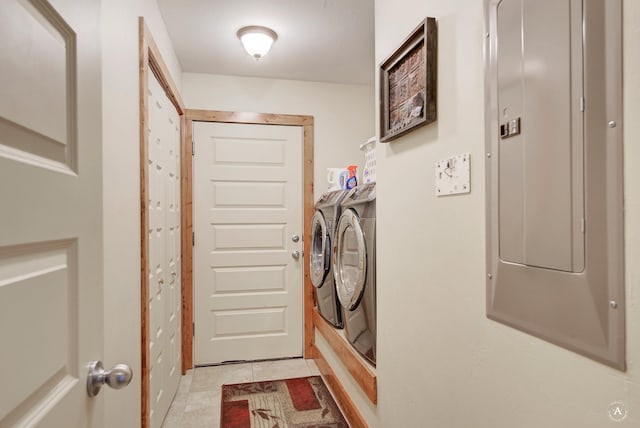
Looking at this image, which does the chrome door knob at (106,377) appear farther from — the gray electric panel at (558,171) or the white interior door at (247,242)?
the white interior door at (247,242)

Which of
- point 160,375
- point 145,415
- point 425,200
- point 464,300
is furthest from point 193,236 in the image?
point 464,300

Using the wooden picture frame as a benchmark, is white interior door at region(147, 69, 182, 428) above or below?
below

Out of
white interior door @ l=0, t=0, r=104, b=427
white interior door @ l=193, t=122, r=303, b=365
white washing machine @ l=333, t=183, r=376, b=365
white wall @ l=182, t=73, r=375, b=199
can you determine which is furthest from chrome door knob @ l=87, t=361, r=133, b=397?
white wall @ l=182, t=73, r=375, b=199

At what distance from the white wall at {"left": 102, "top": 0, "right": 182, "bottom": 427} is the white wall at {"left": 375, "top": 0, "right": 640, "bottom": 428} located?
3.44 ft

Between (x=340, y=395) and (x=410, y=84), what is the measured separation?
1861 mm

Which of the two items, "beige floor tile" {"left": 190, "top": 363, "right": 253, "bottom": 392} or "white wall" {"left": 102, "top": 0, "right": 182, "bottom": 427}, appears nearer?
"white wall" {"left": 102, "top": 0, "right": 182, "bottom": 427}

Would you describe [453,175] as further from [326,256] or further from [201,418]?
[201,418]

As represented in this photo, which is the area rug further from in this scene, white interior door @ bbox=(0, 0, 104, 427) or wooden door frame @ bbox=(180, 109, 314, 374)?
white interior door @ bbox=(0, 0, 104, 427)

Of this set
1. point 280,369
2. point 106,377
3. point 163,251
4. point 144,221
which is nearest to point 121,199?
point 144,221

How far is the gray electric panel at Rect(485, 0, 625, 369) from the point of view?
65 centimetres

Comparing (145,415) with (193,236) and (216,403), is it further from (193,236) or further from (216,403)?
(193,236)

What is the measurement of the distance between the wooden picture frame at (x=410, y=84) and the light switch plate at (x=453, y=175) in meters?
0.18

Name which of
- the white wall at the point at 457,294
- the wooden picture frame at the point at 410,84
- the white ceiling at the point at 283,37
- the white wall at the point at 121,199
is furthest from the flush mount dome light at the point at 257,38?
the wooden picture frame at the point at 410,84

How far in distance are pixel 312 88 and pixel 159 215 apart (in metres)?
1.77
